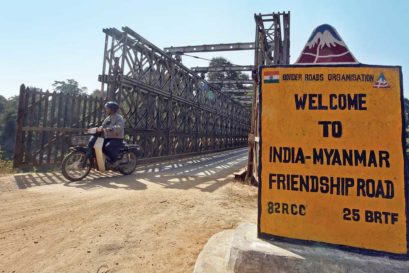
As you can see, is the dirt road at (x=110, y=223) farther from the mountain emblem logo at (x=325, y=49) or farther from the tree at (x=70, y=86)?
the tree at (x=70, y=86)

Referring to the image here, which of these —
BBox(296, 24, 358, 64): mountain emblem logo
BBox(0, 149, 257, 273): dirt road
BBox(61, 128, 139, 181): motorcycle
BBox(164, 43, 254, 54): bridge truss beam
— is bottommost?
BBox(0, 149, 257, 273): dirt road

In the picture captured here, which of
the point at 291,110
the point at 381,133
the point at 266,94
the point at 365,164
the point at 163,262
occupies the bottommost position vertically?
the point at 163,262

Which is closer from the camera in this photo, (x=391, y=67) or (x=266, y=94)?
(x=391, y=67)

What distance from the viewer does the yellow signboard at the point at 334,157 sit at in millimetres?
1852

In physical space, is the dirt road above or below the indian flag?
below

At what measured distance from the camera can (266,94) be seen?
215cm

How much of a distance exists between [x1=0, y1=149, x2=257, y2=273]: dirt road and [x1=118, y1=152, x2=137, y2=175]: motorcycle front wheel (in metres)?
1.31

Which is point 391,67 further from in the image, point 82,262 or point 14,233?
point 14,233

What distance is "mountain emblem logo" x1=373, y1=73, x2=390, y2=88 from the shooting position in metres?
1.93

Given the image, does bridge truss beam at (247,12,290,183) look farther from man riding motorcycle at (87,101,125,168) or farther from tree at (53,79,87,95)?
tree at (53,79,87,95)

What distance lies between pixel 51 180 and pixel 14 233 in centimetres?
332

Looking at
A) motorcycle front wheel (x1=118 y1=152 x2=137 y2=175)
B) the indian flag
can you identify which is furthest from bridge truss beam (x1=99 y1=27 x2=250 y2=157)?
the indian flag

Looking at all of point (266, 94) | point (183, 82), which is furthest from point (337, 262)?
point (183, 82)


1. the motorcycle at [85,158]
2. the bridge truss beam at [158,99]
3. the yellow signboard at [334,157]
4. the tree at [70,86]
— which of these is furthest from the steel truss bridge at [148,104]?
the tree at [70,86]
